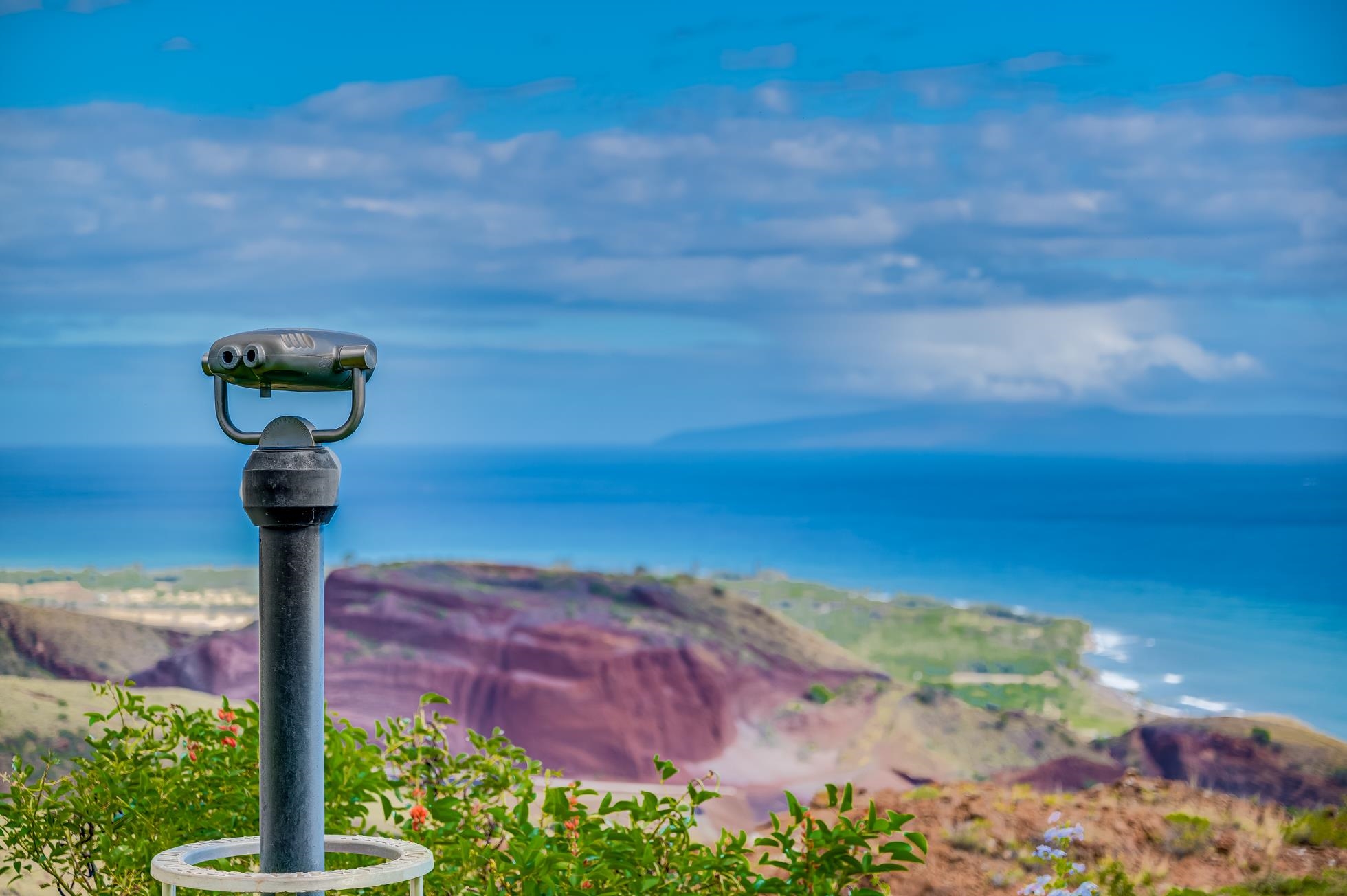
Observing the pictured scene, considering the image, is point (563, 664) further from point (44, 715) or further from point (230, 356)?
point (230, 356)

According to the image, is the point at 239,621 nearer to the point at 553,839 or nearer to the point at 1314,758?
the point at 553,839

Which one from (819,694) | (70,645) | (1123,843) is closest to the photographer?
(1123,843)

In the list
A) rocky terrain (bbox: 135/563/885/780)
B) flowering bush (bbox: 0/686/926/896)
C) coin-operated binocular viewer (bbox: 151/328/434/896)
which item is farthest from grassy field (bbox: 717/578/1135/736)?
coin-operated binocular viewer (bbox: 151/328/434/896)

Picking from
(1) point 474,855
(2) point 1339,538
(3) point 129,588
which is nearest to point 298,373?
(1) point 474,855

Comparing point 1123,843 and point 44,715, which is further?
point 44,715

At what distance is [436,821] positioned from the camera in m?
3.04

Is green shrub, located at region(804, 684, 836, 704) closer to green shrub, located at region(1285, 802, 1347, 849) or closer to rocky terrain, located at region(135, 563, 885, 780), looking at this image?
rocky terrain, located at region(135, 563, 885, 780)

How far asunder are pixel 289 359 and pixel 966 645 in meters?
7.69

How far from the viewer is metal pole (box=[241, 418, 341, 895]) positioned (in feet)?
6.54

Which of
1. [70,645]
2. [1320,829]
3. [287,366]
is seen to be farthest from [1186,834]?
[70,645]

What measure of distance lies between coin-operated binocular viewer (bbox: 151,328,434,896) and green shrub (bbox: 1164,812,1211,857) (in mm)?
3035

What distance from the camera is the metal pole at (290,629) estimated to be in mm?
1992

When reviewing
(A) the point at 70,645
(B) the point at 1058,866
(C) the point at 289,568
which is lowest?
(B) the point at 1058,866

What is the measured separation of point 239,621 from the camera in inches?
275
